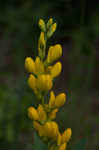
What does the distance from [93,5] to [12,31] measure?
4.17 feet

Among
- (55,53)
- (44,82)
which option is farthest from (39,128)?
(55,53)

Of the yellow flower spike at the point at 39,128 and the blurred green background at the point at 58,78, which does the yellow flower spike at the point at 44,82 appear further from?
the blurred green background at the point at 58,78

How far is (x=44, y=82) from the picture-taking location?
1.12m

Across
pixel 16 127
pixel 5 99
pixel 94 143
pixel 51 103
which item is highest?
pixel 51 103

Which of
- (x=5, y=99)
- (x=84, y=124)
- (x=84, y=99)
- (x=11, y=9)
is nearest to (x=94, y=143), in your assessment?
(x=84, y=124)

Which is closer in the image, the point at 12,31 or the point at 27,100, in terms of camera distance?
the point at 27,100

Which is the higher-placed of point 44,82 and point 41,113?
point 44,82

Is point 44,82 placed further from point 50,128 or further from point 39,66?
point 50,128

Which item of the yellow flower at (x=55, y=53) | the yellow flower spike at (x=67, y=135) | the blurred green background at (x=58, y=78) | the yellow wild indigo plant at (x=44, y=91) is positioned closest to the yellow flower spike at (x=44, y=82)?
the yellow wild indigo plant at (x=44, y=91)

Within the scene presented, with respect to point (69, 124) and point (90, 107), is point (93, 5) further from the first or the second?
point (69, 124)

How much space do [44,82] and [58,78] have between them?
277 cm

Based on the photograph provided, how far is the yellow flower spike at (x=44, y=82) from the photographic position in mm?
1124

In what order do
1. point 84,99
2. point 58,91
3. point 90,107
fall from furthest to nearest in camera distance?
point 58,91
point 90,107
point 84,99

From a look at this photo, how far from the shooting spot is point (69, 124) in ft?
8.14
